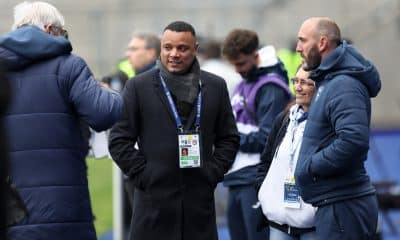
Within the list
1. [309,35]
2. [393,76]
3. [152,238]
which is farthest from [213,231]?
[393,76]

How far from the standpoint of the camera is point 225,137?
771 centimetres

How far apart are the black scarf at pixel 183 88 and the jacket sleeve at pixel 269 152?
0.69 m

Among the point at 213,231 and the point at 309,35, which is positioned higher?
the point at 309,35

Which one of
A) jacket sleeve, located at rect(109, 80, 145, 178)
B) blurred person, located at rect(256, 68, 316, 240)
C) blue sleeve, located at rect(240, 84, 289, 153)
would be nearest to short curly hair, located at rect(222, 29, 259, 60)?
blue sleeve, located at rect(240, 84, 289, 153)

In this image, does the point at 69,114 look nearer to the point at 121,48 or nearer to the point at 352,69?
the point at 352,69

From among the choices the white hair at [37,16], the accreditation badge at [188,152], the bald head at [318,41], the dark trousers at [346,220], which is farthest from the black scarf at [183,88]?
the dark trousers at [346,220]

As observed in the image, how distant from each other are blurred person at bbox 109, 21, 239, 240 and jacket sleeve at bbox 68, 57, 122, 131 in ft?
2.67

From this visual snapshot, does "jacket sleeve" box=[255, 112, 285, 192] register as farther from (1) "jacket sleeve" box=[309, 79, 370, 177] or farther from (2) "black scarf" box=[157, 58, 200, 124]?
(1) "jacket sleeve" box=[309, 79, 370, 177]

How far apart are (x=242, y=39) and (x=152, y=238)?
6.99 ft

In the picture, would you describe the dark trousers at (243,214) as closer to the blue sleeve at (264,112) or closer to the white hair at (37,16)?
the blue sleeve at (264,112)

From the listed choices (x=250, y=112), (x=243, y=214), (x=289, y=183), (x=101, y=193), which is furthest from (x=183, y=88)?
(x=101, y=193)

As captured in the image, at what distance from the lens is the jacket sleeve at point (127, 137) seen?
744cm

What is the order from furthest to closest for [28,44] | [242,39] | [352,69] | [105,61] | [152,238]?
[105,61] < [242,39] < [152,238] < [352,69] < [28,44]

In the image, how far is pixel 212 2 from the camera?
2373cm
